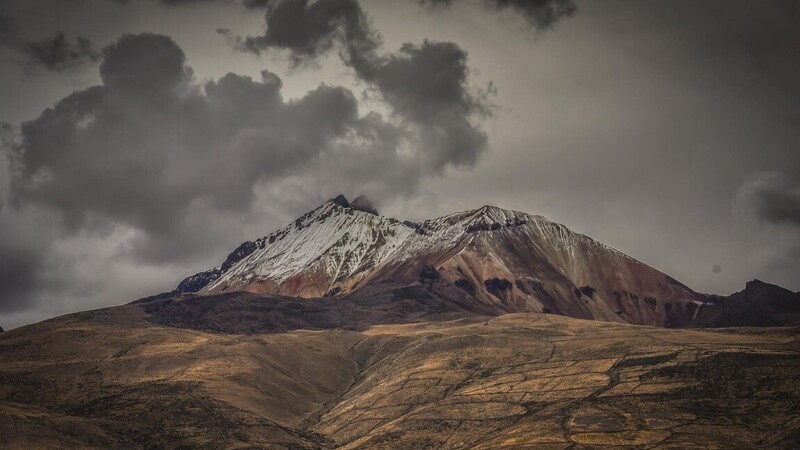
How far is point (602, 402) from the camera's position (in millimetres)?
172375

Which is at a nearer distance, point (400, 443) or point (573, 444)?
point (573, 444)

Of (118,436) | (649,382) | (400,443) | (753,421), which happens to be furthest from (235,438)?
(753,421)

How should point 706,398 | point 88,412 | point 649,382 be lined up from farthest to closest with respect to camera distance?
point 88,412 < point 649,382 < point 706,398

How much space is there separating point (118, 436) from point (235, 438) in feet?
87.4

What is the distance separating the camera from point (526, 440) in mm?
153750

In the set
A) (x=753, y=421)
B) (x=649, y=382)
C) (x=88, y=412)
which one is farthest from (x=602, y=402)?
(x=88, y=412)

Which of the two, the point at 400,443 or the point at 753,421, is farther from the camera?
the point at 400,443

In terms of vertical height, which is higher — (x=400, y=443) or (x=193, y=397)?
(x=193, y=397)

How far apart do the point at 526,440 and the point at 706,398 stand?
151ft

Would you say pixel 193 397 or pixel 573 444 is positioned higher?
pixel 193 397

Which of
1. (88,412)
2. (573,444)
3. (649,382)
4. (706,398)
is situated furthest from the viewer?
(88,412)

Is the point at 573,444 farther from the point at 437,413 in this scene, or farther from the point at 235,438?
the point at 235,438

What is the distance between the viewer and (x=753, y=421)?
154500mm

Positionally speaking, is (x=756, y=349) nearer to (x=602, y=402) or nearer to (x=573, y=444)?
(x=602, y=402)
